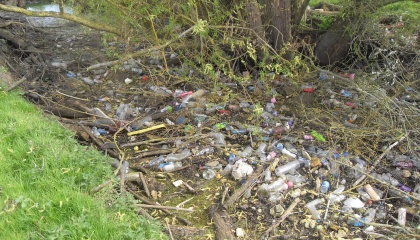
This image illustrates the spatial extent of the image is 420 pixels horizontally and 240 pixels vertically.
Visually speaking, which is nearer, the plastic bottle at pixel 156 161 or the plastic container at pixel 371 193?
the plastic container at pixel 371 193

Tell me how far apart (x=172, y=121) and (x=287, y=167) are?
1.49m

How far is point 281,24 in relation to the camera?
4.88 meters

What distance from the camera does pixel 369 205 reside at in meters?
3.22

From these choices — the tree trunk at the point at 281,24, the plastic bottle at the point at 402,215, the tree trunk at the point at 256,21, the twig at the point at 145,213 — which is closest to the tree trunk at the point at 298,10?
the tree trunk at the point at 281,24

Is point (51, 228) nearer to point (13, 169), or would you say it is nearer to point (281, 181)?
point (13, 169)

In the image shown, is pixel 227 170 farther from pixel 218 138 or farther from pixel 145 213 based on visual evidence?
pixel 145 213

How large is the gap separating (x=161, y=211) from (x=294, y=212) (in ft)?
3.53

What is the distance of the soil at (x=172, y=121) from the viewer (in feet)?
10.0

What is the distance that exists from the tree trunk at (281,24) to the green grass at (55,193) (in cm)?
274

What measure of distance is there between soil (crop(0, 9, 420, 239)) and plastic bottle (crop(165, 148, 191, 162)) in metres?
0.05

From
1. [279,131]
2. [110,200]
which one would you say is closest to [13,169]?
[110,200]

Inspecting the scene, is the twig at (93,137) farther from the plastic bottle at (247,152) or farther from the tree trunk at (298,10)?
the tree trunk at (298,10)

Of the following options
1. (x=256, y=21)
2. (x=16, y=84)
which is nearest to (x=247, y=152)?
(x=256, y=21)

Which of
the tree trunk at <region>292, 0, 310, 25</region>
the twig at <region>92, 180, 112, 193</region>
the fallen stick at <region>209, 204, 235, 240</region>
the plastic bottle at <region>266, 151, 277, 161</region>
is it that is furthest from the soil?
the tree trunk at <region>292, 0, 310, 25</region>
